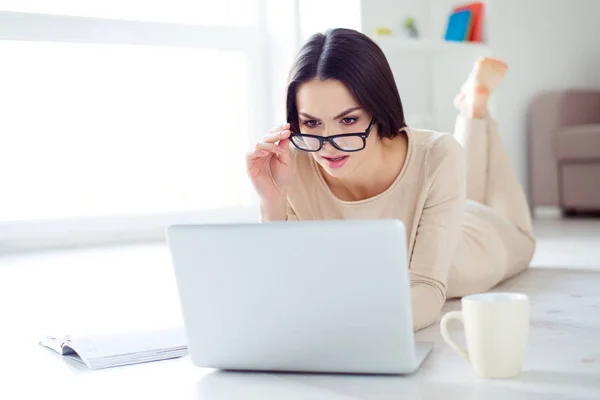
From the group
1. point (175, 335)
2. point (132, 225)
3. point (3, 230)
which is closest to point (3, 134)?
point (3, 230)

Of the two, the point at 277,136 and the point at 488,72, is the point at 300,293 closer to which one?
the point at 277,136

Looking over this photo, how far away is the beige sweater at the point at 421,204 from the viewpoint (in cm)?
172

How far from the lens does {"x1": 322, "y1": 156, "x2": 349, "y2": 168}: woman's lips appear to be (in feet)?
5.62

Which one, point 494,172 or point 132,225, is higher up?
point 494,172

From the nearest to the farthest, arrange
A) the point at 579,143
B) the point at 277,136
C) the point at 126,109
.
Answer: the point at 277,136, the point at 126,109, the point at 579,143

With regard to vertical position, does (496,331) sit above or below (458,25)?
below

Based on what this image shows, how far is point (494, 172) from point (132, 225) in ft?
7.81

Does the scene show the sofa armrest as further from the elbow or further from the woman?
the elbow

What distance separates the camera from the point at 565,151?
16.1ft

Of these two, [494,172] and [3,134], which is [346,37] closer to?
[494,172]

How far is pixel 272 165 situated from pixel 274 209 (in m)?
0.11

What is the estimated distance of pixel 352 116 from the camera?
1.70m

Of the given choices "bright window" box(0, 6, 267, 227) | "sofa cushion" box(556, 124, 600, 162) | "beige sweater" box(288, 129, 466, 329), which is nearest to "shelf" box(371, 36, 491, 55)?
"sofa cushion" box(556, 124, 600, 162)

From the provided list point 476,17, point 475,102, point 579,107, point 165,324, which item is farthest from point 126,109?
point 165,324
